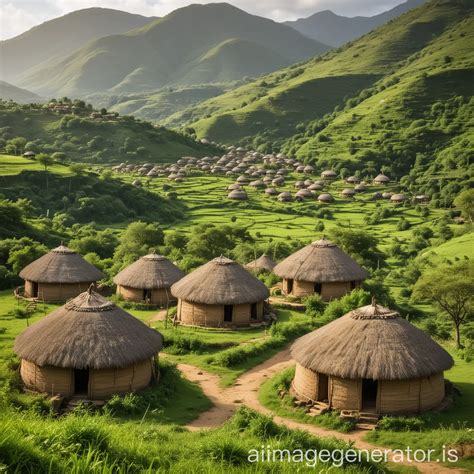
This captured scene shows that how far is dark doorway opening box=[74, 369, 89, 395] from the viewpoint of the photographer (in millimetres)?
22594

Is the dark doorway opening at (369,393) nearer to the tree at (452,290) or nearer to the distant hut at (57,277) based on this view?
the tree at (452,290)

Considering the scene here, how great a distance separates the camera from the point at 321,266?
38.3 m

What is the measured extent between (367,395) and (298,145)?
413 ft

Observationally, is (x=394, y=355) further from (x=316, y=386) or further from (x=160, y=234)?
(x=160, y=234)

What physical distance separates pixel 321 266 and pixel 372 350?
689 inches

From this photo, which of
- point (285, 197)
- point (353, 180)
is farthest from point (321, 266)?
point (353, 180)

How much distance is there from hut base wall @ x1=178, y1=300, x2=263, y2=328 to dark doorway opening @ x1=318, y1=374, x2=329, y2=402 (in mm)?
11444

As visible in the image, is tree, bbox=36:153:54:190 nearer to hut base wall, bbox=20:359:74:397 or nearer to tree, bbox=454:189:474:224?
tree, bbox=454:189:474:224

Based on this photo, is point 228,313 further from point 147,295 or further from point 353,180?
point 353,180

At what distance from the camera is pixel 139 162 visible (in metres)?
121

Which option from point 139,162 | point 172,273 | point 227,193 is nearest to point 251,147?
point 139,162

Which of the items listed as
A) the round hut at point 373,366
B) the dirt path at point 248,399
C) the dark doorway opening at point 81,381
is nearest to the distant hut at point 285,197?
the dirt path at point 248,399

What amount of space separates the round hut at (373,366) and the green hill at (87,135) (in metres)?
97.2

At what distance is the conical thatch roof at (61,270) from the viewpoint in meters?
37.7
